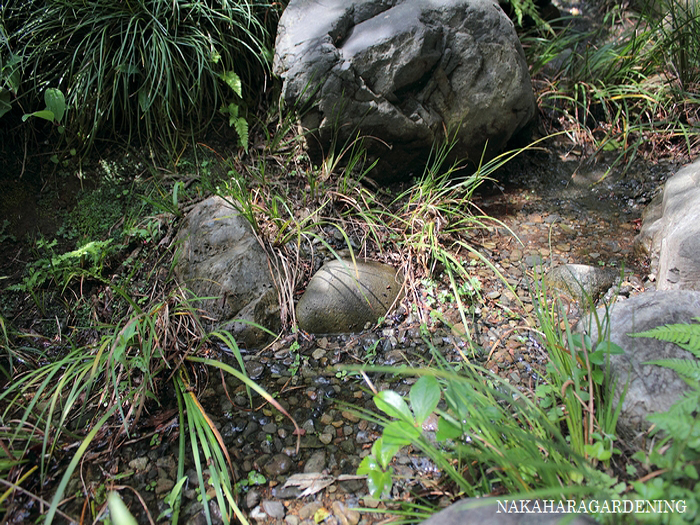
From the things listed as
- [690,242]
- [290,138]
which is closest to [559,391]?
[690,242]

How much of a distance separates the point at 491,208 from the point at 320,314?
1594 millimetres

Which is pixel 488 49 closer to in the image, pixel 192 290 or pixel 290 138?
pixel 290 138

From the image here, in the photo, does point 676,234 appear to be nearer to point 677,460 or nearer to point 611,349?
point 611,349

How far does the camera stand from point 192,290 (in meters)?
2.38

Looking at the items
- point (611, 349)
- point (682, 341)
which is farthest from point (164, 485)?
point (682, 341)

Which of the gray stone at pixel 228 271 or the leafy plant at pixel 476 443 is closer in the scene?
the leafy plant at pixel 476 443

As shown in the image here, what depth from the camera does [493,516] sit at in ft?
3.60

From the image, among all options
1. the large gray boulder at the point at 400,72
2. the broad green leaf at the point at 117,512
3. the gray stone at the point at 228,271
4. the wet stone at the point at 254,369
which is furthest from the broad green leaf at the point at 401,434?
the large gray boulder at the point at 400,72

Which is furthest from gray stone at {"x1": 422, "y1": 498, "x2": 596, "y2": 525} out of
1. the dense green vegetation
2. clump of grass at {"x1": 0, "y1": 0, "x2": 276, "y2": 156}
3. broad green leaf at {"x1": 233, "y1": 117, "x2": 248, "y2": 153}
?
clump of grass at {"x1": 0, "y1": 0, "x2": 276, "y2": 156}

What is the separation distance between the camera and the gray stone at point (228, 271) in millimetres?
2262

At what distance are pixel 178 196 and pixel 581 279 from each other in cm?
259

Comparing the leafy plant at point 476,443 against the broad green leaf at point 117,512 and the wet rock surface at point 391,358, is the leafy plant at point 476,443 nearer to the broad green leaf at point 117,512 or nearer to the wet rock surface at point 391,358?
the wet rock surface at point 391,358

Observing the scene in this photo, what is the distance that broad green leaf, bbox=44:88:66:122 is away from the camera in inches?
94.3

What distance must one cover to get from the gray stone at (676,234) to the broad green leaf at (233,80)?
8.98 ft
